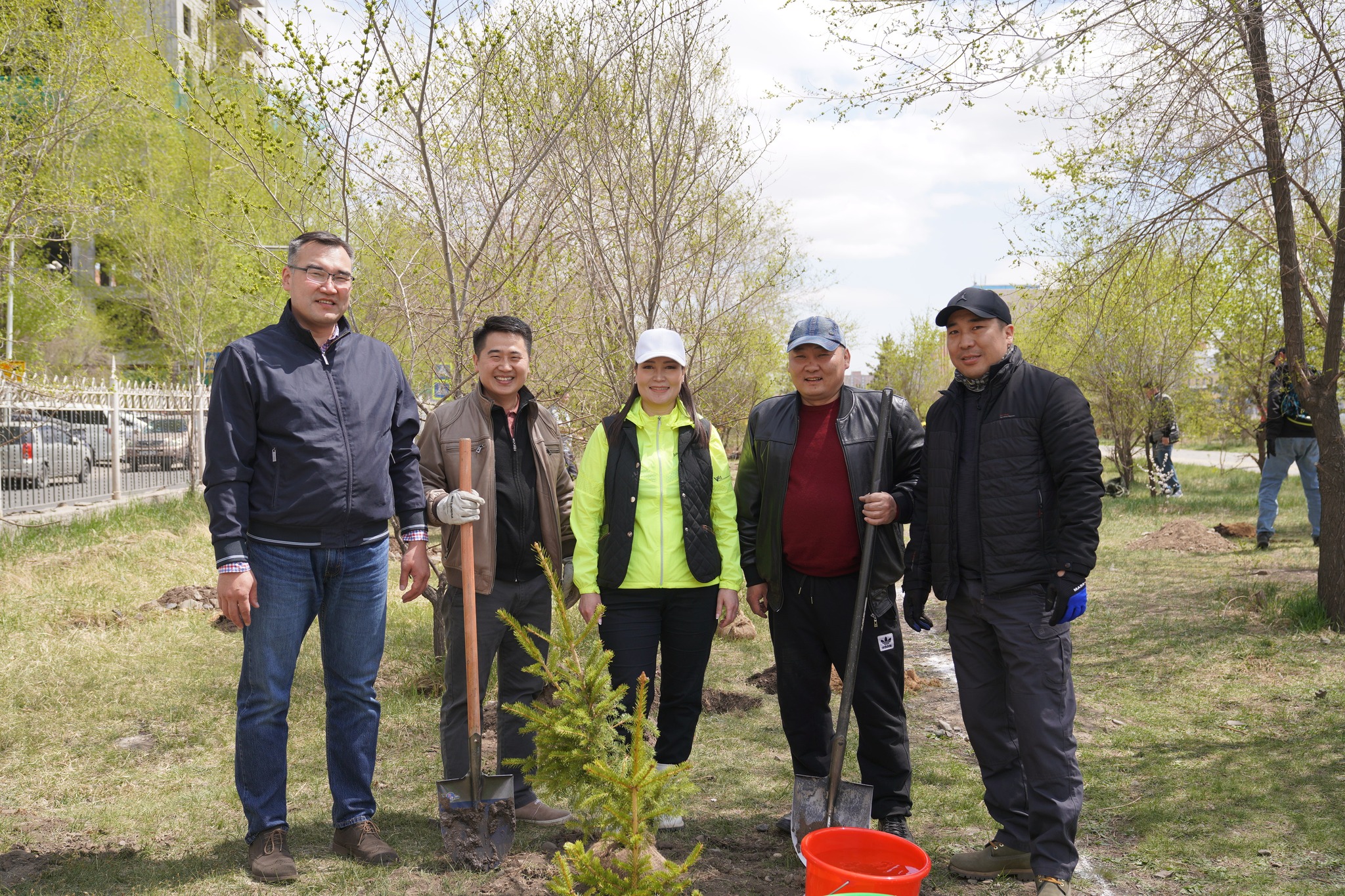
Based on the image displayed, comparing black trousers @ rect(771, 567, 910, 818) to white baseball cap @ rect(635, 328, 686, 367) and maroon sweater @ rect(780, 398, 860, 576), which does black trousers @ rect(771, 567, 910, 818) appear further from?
white baseball cap @ rect(635, 328, 686, 367)

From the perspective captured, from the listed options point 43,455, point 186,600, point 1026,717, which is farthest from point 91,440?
point 1026,717

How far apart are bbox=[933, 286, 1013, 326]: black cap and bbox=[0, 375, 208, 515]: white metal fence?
931cm

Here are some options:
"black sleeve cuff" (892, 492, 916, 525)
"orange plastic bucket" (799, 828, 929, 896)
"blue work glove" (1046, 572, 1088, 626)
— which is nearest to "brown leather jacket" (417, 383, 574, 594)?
"black sleeve cuff" (892, 492, 916, 525)

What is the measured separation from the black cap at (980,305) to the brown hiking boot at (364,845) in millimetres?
2830

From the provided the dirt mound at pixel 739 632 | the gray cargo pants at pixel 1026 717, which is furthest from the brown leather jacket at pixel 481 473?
the dirt mound at pixel 739 632

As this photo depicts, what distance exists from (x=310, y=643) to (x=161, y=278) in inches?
552

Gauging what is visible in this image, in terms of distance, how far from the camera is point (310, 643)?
6.91 metres

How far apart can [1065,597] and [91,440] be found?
542 inches

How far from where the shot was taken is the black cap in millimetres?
3232

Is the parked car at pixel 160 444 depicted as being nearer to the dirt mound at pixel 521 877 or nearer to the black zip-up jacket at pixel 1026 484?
the dirt mound at pixel 521 877

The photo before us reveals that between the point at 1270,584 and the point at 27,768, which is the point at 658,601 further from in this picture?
the point at 1270,584

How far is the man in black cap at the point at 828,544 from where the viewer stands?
349 cm

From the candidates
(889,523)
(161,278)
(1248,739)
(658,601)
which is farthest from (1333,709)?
(161,278)

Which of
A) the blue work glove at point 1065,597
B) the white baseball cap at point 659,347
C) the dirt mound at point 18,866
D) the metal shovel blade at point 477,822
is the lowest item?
the dirt mound at point 18,866
